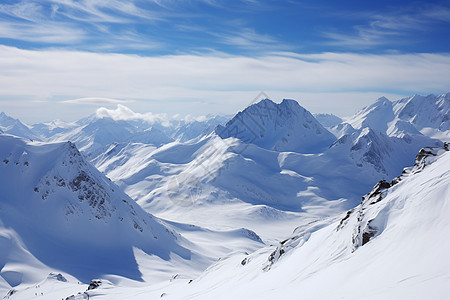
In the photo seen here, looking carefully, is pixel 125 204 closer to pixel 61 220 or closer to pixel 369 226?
pixel 61 220

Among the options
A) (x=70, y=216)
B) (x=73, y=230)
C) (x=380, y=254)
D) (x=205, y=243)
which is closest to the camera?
(x=380, y=254)

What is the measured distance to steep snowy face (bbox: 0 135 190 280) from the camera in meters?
82.1

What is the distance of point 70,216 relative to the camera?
9212 cm

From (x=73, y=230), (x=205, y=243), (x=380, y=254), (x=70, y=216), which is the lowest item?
(x=205, y=243)

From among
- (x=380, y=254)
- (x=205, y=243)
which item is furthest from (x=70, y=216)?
(x=380, y=254)

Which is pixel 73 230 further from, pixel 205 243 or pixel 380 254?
pixel 380 254

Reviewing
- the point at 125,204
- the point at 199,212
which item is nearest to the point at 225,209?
the point at 199,212

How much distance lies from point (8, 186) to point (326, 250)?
95.5m

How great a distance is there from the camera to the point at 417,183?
867 inches

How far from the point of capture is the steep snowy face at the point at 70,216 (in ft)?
269

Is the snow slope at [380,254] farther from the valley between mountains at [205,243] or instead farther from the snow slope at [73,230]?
the snow slope at [73,230]

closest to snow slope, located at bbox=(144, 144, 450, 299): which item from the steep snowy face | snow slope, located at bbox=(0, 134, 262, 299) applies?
snow slope, located at bbox=(0, 134, 262, 299)

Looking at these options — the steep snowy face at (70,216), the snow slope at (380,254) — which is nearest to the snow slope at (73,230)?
the steep snowy face at (70,216)

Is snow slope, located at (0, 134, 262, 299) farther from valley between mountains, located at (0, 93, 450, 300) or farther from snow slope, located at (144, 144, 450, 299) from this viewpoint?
snow slope, located at (144, 144, 450, 299)
